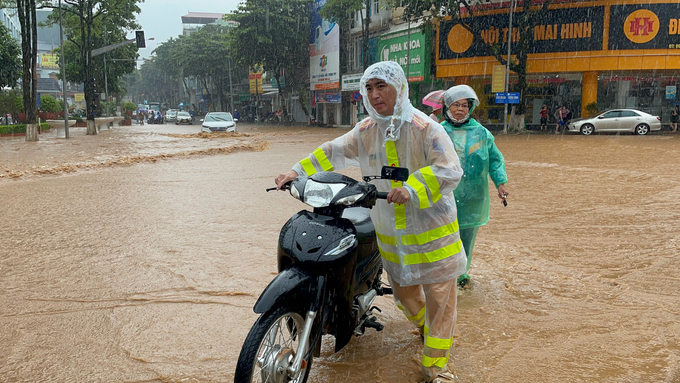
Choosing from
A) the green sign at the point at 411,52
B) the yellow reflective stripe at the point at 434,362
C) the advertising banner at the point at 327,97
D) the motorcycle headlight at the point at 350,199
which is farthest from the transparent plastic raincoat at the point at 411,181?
the advertising banner at the point at 327,97

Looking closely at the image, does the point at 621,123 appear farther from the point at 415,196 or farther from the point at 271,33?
the point at 271,33

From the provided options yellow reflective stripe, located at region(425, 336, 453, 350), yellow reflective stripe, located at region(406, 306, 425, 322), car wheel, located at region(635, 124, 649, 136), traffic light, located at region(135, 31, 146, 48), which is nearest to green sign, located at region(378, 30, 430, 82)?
car wheel, located at region(635, 124, 649, 136)

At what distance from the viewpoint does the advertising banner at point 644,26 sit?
24.9 metres

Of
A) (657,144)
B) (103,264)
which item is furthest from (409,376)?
(657,144)

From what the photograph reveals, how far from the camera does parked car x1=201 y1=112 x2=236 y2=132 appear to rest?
26.2 metres

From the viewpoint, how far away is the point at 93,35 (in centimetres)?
4056

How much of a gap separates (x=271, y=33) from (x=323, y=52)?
13.0ft

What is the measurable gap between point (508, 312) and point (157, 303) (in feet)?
8.01

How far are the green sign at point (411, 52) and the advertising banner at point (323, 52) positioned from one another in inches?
218

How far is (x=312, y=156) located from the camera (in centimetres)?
306

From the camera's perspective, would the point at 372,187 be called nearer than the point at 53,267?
Yes

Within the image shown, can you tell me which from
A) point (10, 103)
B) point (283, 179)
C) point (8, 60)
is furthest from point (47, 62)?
point (283, 179)

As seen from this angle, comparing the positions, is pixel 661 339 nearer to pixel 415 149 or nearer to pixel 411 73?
pixel 415 149

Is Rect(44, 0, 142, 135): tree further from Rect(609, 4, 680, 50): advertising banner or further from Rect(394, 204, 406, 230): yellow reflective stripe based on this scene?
Rect(394, 204, 406, 230): yellow reflective stripe
